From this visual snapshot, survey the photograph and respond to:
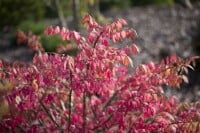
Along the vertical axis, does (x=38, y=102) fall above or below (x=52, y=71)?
below

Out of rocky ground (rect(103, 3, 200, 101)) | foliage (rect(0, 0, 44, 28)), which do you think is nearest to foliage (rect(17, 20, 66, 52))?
foliage (rect(0, 0, 44, 28))

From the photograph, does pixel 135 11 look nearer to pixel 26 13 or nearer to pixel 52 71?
pixel 26 13

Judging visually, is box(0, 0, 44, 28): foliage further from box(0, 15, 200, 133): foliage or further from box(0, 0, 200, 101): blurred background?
box(0, 15, 200, 133): foliage

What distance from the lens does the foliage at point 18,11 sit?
1078cm

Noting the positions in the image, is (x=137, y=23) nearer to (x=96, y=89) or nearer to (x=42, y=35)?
(x=42, y=35)

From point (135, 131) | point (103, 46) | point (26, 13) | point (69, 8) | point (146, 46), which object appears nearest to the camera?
point (103, 46)

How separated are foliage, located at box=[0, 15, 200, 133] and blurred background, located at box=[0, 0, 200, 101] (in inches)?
112

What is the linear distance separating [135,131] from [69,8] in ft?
29.0

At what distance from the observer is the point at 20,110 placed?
4180 mm

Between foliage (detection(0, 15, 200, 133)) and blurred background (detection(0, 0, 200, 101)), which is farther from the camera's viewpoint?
blurred background (detection(0, 0, 200, 101))

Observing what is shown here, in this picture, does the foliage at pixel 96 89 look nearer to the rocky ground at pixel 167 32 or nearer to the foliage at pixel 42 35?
the rocky ground at pixel 167 32

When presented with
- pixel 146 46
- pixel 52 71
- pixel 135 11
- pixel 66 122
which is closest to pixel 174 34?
pixel 146 46

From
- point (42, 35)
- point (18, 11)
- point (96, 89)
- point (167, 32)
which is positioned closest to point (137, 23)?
point (167, 32)

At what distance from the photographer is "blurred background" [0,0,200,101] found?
8.93 m
